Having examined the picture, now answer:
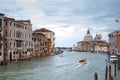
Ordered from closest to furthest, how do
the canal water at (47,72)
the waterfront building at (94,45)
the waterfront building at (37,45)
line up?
the canal water at (47,72) < the waterfront building at (37,45) < the waterfront building at (94,45)

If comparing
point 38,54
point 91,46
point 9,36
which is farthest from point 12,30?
point 91,46

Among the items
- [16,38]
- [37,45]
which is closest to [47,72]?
[16,38]

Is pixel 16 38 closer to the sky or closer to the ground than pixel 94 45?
closer to the sky

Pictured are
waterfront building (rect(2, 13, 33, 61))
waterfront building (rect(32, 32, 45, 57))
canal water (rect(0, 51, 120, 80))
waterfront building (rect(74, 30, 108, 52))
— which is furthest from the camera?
waterfront building (rect(74, 30, 108, 52))

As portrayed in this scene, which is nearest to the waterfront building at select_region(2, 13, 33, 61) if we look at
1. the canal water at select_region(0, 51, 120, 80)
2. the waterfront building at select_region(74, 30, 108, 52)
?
the canal water at select_region(0, 51, 120, 80)

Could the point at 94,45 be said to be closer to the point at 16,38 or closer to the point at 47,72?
the point at 16,38

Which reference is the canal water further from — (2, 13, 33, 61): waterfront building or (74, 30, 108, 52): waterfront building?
(74, 30, 108, 52): waterfront building

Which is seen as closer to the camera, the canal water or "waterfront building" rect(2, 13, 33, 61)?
the canal water

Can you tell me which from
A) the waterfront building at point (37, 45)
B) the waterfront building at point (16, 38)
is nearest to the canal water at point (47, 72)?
the waterfront building at point (16, 38)

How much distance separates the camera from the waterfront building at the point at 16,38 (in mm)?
44100

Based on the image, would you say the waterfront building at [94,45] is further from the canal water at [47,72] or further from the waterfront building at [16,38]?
the canal water at [47,72]

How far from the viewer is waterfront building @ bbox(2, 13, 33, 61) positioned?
145 feet

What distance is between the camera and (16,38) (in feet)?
158

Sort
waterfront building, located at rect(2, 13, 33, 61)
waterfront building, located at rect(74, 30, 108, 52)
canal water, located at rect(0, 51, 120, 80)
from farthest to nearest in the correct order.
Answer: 1. waterfront building, located at rect(74, 30, 108, 52)
2. waterfront building, located at rect(2, 13, 33, 61)
3. canal water, located at rect(0, 51, 120, 80)
